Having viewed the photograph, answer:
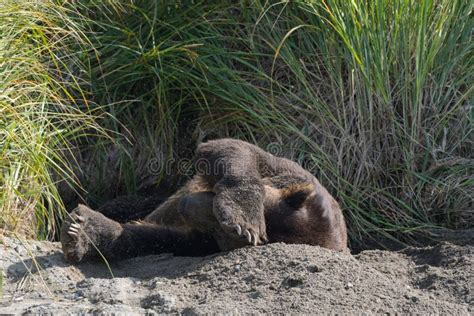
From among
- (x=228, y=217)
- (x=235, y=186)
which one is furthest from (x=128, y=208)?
(x=228, y=217)

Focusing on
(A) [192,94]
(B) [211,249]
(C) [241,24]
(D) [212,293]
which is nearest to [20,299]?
(D) [212,293]

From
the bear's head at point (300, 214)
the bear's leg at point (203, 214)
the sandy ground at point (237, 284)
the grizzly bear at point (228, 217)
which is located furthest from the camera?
the bear's head at point (300, 214)

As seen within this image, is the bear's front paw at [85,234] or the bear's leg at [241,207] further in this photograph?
the bear's front paw at [85,234]

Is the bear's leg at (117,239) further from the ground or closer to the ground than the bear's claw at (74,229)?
closer to the ground

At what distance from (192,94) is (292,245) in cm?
181

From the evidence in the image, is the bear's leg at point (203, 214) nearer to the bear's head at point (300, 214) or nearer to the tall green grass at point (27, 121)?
the bear's head at point (300, 214)

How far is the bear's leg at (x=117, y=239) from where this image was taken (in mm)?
4754

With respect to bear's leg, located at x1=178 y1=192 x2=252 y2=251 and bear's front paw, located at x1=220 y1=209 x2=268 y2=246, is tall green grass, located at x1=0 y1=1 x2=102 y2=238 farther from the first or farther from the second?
bear's front paw, located at x1=220 y1=209 x2=268 y2=246

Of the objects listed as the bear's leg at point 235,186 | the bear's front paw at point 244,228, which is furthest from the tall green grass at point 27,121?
the bear's front paw at point 244,228

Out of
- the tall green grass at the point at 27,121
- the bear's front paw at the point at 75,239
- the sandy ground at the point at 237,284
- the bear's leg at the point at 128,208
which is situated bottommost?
the bear's leg at the point at 128,208

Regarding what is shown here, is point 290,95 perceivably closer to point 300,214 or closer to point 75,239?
point 300,214

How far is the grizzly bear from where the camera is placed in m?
4.66

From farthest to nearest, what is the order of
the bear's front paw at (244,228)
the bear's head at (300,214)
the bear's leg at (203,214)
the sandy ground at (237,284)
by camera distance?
the bear's head at (300,214) < the bear's leg at (203,214) < the bear's front paw at (244,228) < the sandy ground at (237,284)

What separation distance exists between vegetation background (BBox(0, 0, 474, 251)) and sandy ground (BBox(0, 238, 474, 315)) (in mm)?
1027
